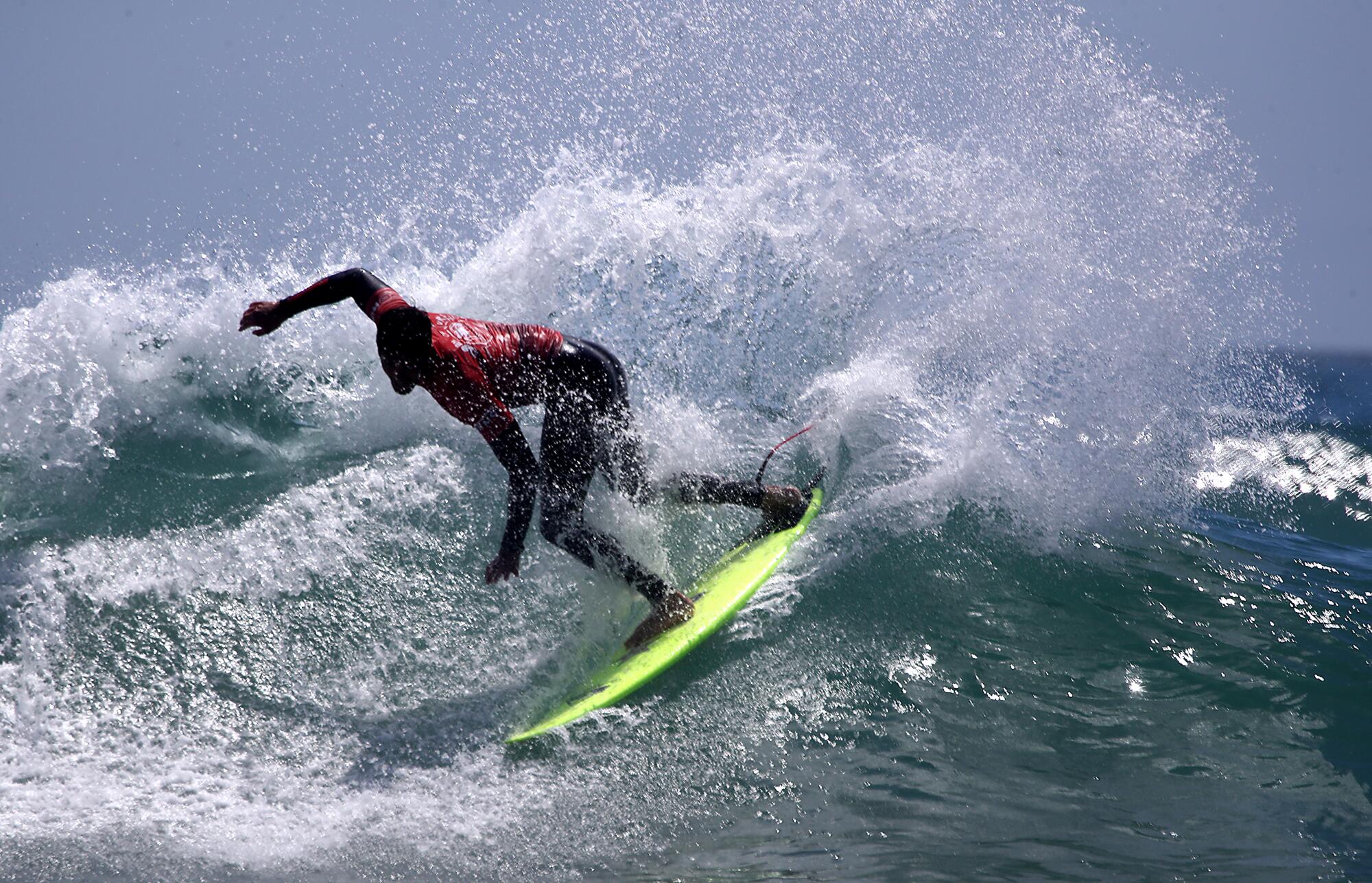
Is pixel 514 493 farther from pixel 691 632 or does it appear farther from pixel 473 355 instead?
pixel 691 632

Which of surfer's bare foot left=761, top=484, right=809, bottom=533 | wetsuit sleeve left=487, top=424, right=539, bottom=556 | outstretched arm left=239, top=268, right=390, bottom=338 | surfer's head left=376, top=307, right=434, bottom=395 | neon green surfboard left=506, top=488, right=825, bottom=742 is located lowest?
neon green surfboard left=506, top=488, right=825, bottom=742

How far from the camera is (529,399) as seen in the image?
12.6 feet

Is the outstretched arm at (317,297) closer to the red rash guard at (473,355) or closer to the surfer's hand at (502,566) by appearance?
the red rash guard at (473,355)

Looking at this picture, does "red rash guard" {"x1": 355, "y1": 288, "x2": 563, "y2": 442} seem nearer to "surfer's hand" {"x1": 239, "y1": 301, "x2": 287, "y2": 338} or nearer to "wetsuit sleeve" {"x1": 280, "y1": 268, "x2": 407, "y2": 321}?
"wetsuit sleeve" {"x1": 280, "y1": 268, "x2": 407, "y2": 321}

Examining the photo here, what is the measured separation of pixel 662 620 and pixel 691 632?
159 millimetres

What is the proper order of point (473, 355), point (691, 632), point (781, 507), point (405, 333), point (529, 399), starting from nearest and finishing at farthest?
point (405, 333) < point (473, 355) < point (691, 632) < point (529, 399) < point (781, 507)

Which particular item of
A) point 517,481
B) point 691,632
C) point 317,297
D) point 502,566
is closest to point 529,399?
point 517,481

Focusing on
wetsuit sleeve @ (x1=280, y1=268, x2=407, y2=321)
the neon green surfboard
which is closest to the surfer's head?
wetsuit sleeve @ (x1=280, y1=268, x2=407, y2=321)

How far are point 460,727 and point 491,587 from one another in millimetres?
868

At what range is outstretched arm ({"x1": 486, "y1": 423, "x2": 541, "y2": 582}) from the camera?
10.8 feet

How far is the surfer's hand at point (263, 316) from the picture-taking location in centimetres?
371

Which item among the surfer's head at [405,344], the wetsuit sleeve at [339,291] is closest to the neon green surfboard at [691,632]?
the surfer's head at [405,344]

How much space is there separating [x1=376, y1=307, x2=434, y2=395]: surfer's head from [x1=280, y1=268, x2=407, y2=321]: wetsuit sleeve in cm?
39

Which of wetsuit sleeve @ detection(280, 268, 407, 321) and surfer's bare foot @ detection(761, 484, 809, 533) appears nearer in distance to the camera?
wetsuit sleeve @ detection(280, 268, 407, 321)
